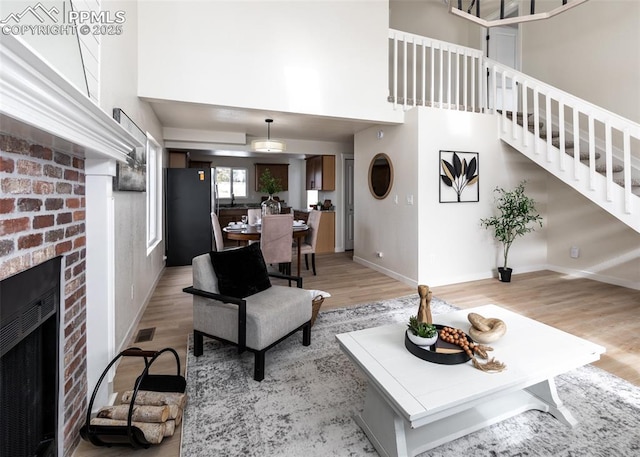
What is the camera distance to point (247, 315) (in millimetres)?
2053

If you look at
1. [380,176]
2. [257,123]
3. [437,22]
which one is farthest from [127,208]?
[437,22]

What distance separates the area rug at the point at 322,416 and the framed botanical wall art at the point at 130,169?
1374 mm

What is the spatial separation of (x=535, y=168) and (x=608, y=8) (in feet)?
6.75

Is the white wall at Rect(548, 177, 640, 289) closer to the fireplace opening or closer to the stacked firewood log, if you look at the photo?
the stacked firewood log

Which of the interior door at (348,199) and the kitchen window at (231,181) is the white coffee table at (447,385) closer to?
the interior door at (348,199)

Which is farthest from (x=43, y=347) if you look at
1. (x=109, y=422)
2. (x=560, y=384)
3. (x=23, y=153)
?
(x=560, y=384)

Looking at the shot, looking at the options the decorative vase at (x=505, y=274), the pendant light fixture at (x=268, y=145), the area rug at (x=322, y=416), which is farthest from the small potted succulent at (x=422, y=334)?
the pendant light fixture at (x=268, y=145)

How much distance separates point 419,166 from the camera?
4.02 m

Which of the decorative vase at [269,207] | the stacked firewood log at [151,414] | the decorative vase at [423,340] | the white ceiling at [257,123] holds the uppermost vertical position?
the white ceiling at [257,123]

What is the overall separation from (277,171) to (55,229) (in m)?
7.45

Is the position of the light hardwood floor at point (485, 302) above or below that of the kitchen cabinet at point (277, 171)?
below

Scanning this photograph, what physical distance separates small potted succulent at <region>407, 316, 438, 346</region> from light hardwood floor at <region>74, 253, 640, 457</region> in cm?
126

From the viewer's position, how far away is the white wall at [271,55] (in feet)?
10.5

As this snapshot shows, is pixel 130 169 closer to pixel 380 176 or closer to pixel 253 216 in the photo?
pixel 253 216
